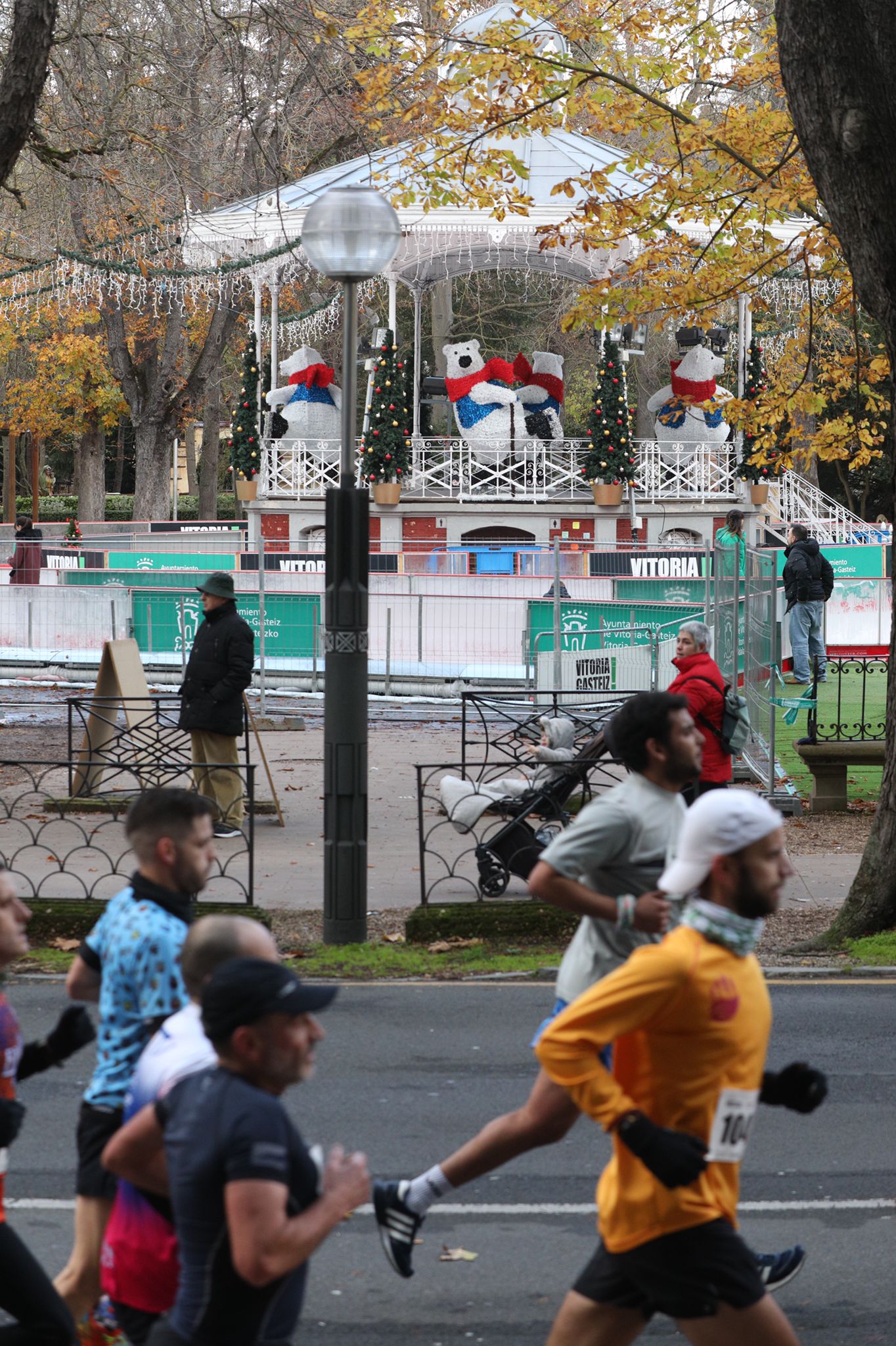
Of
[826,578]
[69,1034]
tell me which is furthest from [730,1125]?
[826,578]

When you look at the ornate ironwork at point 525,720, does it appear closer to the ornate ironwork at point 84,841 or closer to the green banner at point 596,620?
the ornate ironwork at point 84,841

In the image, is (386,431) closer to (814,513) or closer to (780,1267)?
(814,513)

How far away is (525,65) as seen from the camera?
15.1 metres

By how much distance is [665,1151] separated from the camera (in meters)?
3.06

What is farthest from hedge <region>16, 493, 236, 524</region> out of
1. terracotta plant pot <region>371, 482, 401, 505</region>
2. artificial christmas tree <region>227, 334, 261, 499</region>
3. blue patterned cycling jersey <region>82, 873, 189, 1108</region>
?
blue patterned cycling jersey <region>82, 873, 189, 1108</region>

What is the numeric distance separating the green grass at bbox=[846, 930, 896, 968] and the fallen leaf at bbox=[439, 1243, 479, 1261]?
4.43 m

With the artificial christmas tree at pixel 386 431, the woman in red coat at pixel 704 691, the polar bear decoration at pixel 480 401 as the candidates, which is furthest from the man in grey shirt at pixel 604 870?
the polar bear decoration at pixel 480 401

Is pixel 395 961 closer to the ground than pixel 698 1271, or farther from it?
closer to the ground

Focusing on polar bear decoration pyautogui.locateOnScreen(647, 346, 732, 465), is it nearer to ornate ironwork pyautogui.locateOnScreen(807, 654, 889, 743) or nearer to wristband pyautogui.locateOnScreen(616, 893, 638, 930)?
ornate ironwork pyautogui.locateOnScreen(807, 654, 889, 743)

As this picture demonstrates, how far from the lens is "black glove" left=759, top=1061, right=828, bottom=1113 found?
135 inches

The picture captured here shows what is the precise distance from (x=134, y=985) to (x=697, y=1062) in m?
1.39

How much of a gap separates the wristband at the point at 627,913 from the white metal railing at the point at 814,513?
1165 inches

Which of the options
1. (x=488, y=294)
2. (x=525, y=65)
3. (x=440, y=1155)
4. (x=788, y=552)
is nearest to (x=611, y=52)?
(x=525, y=65)

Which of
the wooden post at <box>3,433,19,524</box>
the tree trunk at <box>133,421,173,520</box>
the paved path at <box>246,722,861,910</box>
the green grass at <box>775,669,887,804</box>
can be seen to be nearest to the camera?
the paved path at <box>246,722,861,910</box>
